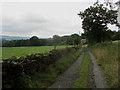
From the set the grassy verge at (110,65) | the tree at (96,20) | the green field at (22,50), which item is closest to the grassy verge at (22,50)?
the green field at (22,50)

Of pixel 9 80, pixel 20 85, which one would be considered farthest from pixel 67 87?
pixel 9 80

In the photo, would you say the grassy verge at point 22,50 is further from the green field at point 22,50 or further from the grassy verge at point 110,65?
the grassy verge at point 110,65

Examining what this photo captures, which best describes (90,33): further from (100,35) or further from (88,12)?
(88,12)

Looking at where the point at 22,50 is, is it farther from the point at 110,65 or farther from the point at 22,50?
the point at 110,65

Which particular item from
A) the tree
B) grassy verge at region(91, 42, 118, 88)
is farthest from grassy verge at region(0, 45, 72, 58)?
the tree

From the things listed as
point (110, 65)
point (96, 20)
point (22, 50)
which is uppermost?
point (96, 20)

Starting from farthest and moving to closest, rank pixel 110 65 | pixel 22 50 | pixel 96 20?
pixel 96 20, pixel 22 50, pixel 110 65

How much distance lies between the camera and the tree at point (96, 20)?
3712 centimetres

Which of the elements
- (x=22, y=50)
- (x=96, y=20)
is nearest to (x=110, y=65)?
(x=22, y=50)

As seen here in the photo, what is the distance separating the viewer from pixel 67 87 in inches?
233

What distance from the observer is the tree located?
122 ft

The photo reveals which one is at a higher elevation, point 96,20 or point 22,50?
point 96,20

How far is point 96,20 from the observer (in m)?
38.0

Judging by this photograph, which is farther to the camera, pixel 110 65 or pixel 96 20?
pixel 96 20
